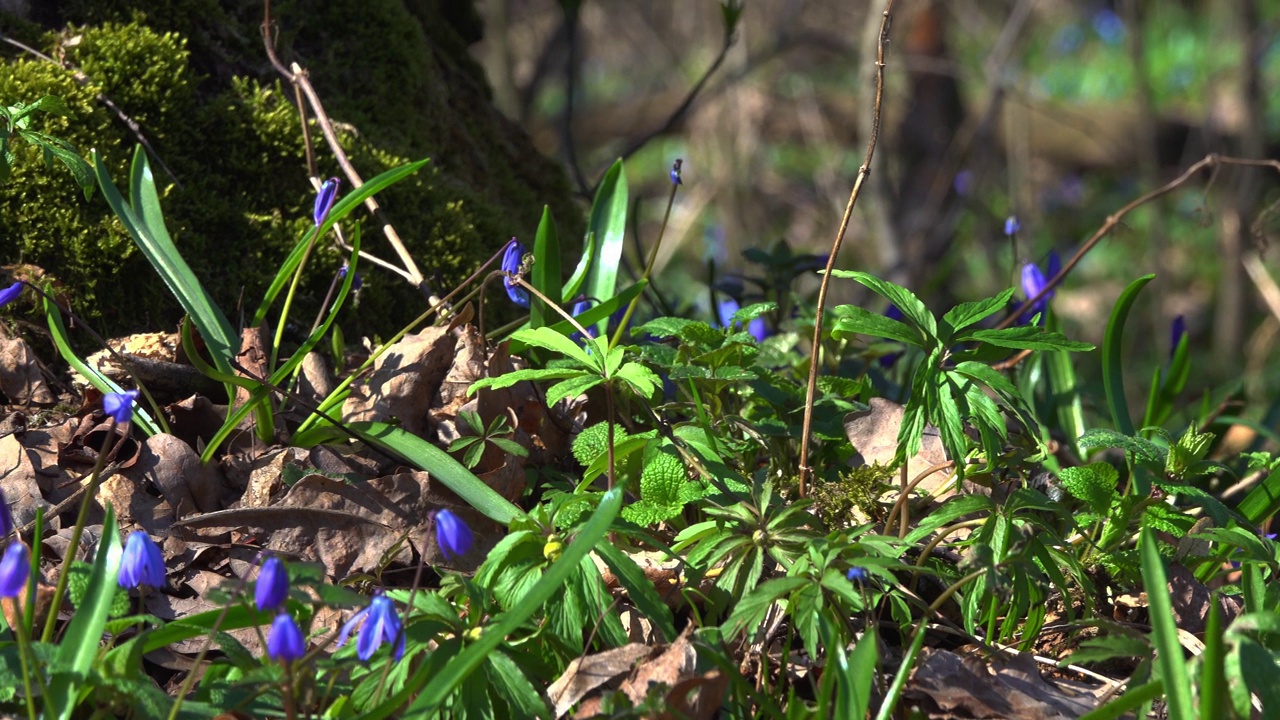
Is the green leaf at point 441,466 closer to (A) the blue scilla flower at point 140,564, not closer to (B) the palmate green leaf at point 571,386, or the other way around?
(B) the palmate green leaf at point 571,386

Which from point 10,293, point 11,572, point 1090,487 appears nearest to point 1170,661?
point 1090,487

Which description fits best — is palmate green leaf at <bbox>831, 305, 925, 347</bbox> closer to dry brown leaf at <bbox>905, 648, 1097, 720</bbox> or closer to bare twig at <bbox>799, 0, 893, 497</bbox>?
bare twig at <bbox>799, 0, 893, 497</bbox>

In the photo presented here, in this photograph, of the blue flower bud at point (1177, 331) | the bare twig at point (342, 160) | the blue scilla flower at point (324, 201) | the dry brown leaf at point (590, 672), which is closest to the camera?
the dry brown leaf at point (590, 672)

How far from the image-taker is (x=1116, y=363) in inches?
80.2

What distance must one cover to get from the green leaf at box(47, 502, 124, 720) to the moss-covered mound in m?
0.86

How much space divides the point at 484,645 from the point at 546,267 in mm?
1029

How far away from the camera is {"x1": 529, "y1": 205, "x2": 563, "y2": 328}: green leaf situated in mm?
2043

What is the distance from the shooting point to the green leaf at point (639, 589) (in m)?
1.40

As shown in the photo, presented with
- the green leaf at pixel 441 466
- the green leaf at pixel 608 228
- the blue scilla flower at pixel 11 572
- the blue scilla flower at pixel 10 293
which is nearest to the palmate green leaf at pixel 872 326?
the green leaf at pixel 441 466

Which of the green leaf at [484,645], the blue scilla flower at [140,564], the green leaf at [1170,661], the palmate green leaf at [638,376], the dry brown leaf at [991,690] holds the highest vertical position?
the palmate green leaf at [638,376]

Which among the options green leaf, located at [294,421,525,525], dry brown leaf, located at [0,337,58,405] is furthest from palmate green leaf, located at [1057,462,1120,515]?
dry brown leaf, located at [0,337,58,405]

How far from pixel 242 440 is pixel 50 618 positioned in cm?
57

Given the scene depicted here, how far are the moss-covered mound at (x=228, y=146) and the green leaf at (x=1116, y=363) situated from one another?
4.41 ft

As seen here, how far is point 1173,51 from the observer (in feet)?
50.0
